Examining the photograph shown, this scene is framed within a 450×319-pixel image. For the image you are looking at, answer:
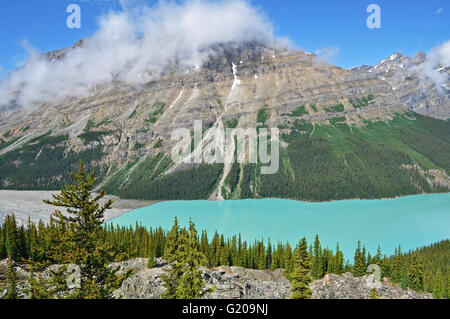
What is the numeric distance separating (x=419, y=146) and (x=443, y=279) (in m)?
166

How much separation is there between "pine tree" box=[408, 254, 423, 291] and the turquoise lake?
794 inches

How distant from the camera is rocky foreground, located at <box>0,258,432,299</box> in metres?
31.7

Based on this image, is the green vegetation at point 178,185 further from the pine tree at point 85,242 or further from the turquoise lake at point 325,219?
the pine tree at point 85,242

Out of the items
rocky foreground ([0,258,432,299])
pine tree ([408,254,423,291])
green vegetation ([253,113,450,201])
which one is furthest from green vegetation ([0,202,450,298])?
green vegetation ([253,113,450,201])

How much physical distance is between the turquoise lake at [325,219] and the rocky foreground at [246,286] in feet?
54.2

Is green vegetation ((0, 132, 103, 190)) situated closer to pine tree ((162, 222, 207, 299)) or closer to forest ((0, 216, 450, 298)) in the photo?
forest ((0, 216, 450, 298))

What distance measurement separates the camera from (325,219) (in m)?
98.1

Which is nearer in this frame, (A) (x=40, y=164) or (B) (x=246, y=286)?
(B) (x=246, y=286)

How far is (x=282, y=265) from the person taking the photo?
161 feet

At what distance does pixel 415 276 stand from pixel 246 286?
21.6 m

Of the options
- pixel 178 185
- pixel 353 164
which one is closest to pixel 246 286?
pixel 178 185

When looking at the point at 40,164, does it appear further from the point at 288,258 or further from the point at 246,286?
the point at 246,286
